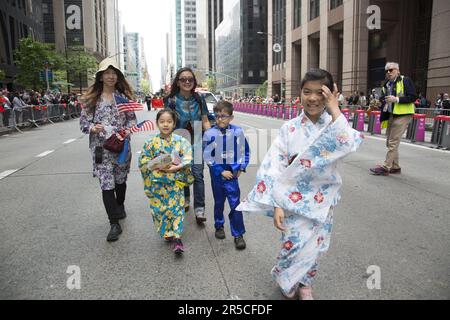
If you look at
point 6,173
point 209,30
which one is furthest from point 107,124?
point 209,30

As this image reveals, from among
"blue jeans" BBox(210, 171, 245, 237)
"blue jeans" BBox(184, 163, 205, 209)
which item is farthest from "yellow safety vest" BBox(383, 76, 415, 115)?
"blue jeans" BBox(210, 171, 245, 237)

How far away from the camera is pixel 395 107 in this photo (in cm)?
759

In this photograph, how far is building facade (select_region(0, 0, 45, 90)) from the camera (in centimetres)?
3944

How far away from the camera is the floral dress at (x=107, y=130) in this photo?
4309 mm

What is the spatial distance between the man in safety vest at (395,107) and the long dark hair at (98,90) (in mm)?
5061

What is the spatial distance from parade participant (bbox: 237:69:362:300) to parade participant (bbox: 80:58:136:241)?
205 cm

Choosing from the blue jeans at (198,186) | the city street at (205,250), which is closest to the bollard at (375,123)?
the city street at (205,250)

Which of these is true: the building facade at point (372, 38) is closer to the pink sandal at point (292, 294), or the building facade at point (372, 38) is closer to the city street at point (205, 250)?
the city street at point (205, 250)

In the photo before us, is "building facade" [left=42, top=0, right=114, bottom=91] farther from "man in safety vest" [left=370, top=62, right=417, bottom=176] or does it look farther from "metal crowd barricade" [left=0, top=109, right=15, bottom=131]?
"man in safety vest" [left=370, top=62, right=417, bottom=176]

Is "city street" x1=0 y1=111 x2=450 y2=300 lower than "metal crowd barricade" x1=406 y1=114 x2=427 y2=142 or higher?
lower

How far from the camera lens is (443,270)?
3.44m

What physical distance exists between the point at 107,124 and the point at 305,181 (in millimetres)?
2552
